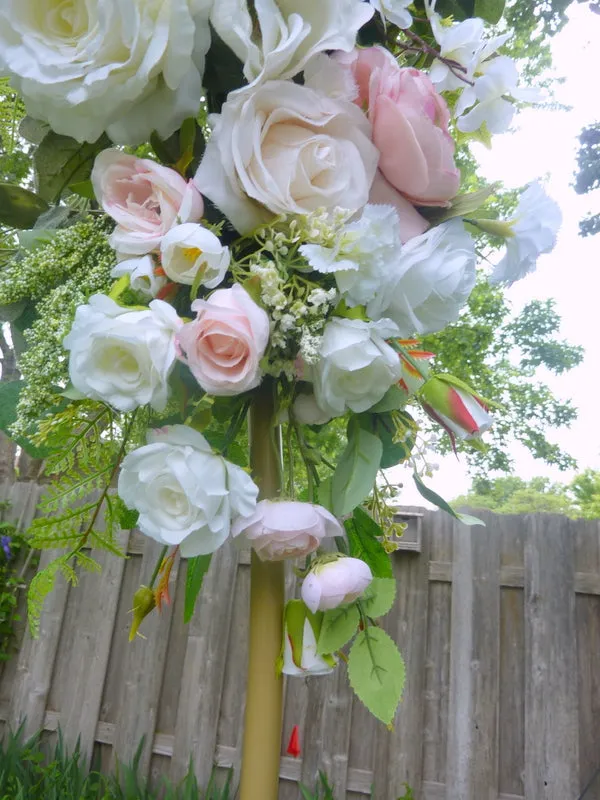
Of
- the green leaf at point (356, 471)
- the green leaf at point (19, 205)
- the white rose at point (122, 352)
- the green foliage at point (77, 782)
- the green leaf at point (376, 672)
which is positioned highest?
the green leaf at point (19, 205)

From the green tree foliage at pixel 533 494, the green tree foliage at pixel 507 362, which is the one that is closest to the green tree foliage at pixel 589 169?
the green tree foliage at pixel 507 362

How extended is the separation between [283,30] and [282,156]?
7 cm

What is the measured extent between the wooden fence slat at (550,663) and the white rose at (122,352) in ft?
7.40

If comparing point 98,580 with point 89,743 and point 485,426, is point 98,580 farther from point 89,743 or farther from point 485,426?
point 485,426

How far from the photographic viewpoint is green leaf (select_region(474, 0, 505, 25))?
0.59 m

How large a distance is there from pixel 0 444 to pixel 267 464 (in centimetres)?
327

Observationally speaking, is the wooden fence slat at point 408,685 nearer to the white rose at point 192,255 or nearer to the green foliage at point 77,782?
the green foliage at point 77,782

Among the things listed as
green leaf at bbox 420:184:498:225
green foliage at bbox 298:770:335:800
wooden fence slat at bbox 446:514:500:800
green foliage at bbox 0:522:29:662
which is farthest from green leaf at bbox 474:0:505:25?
green foliage at bbox 0:522:29:662

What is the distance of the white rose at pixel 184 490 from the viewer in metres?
0.38

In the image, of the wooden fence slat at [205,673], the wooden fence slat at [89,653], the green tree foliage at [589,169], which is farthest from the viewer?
the green tree foliage at [589,169]

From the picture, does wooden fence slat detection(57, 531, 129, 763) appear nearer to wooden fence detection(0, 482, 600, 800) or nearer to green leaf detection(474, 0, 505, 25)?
wooden fence detection(0, 482, 600, 800)

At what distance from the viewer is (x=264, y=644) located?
0.47m

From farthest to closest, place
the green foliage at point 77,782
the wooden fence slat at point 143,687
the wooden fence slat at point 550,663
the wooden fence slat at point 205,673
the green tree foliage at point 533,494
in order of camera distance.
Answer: the green tree foliage at point 533,494 < the wooden fence slat at point 143,687 < the wooden fence slat at point 205,673 < the green foliage at point 77,782 < the wooden fence slat at point 550,663

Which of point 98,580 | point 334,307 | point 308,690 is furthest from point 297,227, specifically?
point 98,580
